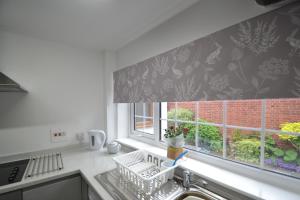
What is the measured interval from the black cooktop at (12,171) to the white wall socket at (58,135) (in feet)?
1.05

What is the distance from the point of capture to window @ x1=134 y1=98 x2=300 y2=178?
3.05 ft

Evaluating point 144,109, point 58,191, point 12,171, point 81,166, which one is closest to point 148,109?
point 144,109

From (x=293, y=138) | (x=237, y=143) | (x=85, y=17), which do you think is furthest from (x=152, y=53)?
(x=293, y=138)

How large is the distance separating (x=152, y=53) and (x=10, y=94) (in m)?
1.53

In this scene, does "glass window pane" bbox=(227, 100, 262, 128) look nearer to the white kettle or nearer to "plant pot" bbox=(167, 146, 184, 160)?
"plant pot" bbox=(167, 146, 184, 160)

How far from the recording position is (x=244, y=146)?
1.18 meters

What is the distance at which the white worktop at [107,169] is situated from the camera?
803 mm

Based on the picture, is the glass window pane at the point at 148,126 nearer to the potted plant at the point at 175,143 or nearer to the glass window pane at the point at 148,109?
the glass window pane at the point at 148,109

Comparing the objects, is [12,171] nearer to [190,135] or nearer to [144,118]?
[144,118]

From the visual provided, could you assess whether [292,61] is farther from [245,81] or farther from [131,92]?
[131,92]

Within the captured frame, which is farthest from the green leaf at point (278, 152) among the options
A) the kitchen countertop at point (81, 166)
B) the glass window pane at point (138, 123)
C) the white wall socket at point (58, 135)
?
the white wall socket at point (58, 135)

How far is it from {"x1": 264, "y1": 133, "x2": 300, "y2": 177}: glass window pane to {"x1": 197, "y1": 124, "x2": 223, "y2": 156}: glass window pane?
32 centimetres

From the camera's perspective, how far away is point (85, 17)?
50.1 inches

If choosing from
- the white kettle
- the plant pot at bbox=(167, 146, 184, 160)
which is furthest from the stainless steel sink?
the white kettle
